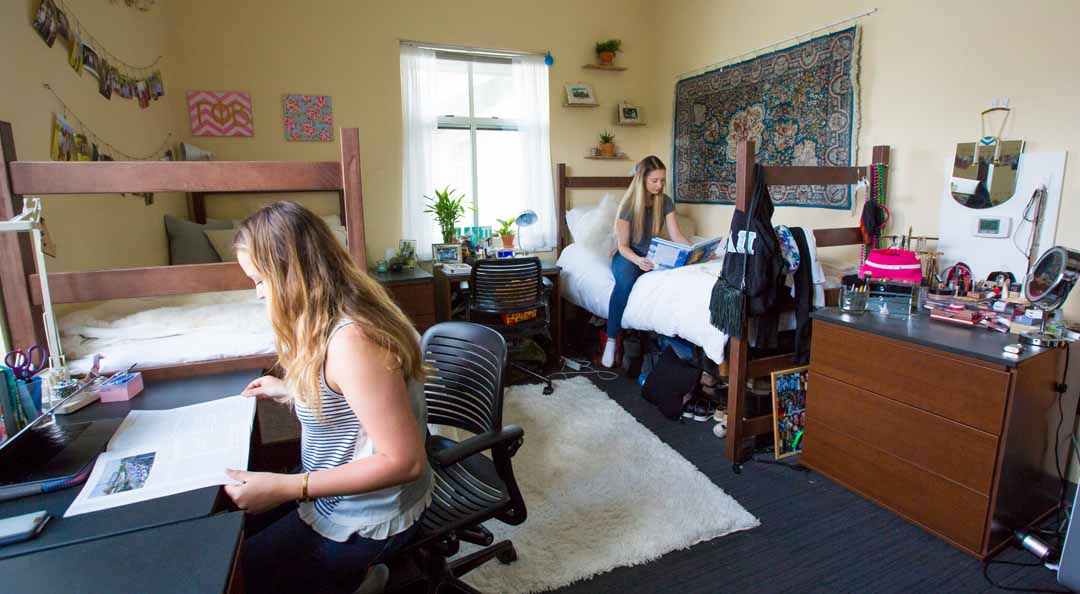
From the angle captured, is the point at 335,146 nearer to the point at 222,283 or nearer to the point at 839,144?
the point at 222,283

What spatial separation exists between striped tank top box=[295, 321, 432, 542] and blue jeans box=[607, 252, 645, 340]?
224 cm

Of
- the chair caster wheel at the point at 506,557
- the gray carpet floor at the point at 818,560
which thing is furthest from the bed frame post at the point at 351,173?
the gray carpet floor at the point at 818,560

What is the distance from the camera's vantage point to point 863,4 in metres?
2.92

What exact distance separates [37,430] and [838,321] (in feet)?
7.97

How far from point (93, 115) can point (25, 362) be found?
5.01 ft

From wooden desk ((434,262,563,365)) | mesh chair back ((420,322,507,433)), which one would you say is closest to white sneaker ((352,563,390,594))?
mesh chair back ((420,322,507,433))

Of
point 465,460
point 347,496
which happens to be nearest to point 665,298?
point 465,460

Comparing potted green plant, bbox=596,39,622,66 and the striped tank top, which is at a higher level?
potted green plant, bbox=596,39,622,66

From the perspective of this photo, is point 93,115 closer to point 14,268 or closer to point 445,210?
point 14,268

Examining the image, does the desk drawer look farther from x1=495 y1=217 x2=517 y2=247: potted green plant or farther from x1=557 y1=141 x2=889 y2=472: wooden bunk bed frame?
x1=495 y1=217 x2=517 y2=247: potted green plant

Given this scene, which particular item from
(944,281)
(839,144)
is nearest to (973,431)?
(944,281)

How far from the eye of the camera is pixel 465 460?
5.26 ft

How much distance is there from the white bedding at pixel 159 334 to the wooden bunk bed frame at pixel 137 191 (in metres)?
0.09

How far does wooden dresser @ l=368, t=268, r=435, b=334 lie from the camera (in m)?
3.38
